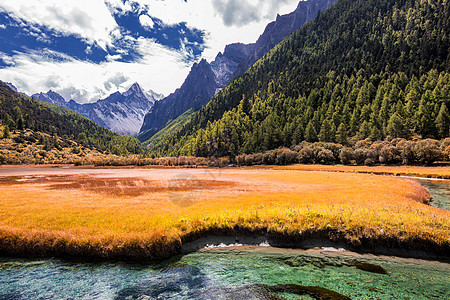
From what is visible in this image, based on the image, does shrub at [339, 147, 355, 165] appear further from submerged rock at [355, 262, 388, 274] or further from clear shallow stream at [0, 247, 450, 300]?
submerged rock at [355, 262, 388, 274]

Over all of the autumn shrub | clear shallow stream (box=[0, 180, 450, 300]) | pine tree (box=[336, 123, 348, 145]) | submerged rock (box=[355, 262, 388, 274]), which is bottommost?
submerged rock (box=[355, 262, 388, 274])

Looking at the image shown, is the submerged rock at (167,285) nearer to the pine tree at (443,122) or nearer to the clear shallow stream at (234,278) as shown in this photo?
the clear shallow stream at (234,278)

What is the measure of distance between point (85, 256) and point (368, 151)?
12353 cm

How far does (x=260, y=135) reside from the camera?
189625 millimetres

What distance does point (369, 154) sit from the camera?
106125 millimetres

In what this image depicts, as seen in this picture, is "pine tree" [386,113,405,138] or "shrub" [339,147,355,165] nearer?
"shrub" [339,147,355,165]

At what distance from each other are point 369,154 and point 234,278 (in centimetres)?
11731

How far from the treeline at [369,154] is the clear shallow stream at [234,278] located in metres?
102

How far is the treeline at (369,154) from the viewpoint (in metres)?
89.6

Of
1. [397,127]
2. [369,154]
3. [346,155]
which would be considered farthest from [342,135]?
[369,154]

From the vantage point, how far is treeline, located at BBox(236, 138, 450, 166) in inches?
3526

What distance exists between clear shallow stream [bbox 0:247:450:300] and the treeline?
101919 mm

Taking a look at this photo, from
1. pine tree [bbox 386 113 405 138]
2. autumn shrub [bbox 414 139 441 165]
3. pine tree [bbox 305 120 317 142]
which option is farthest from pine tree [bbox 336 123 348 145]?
autumn shrub [bbox 414 139 441 165]

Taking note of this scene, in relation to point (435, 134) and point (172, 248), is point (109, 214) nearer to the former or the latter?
point (172, 248)
